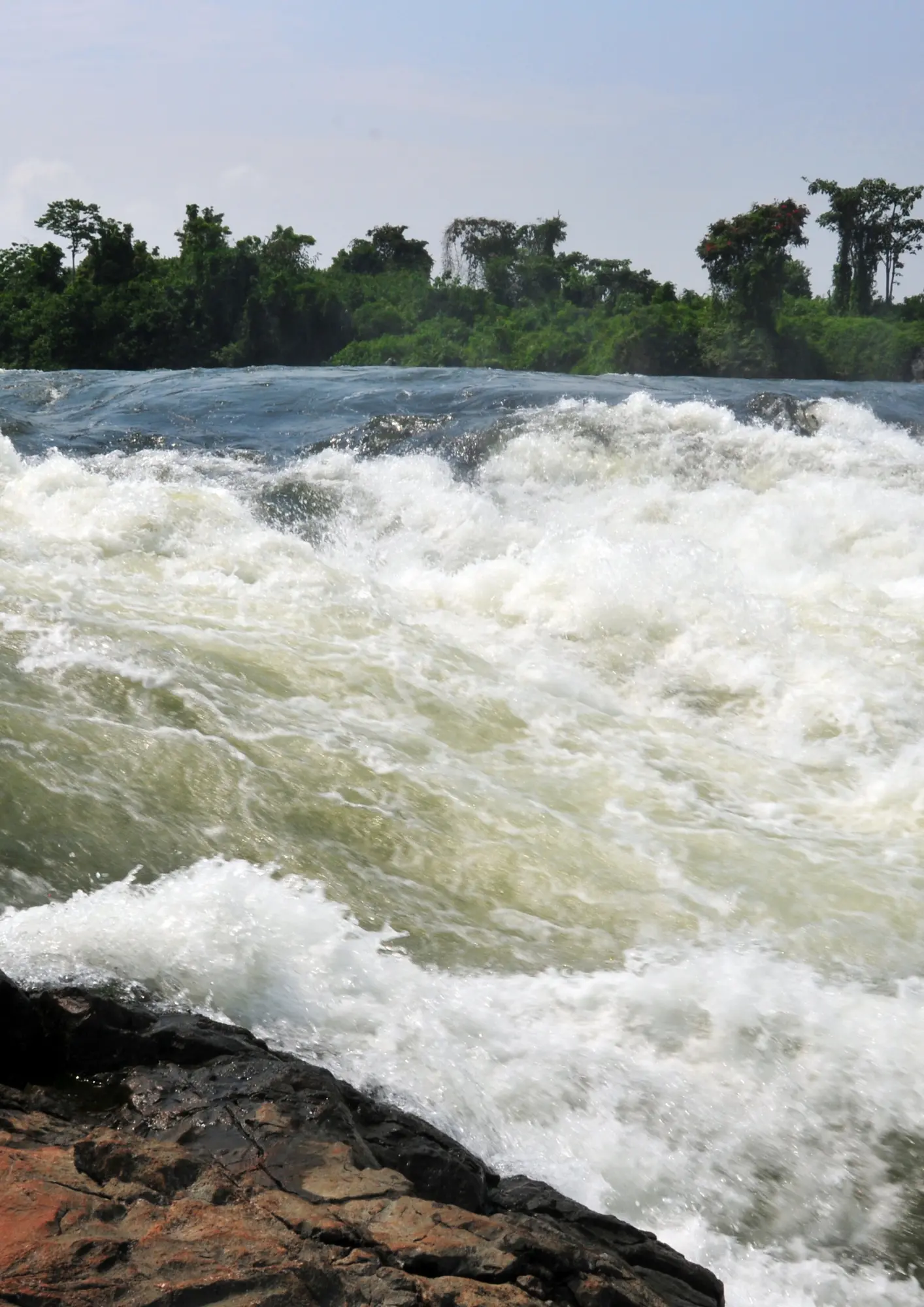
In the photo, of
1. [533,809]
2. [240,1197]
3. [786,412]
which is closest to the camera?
[240,1197]

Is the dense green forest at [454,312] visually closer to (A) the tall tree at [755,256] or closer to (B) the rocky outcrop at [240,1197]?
(A) the tall tree at [755,256]

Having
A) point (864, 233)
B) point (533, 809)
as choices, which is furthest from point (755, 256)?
point (533, 809)

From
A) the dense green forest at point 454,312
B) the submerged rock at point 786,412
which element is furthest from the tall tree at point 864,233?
the submerged rock at point 786,412

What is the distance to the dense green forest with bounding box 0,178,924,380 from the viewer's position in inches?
1293

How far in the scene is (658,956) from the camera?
3.18 metres

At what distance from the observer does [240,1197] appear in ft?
5.92

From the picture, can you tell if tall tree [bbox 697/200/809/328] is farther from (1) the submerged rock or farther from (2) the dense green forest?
(1) the submerged rock

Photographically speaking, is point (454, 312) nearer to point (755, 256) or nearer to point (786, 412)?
point (755, 256)

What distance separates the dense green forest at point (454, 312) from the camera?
32.8m

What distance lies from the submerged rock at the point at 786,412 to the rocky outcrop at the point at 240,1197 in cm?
898

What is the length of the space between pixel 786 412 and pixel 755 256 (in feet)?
81.3

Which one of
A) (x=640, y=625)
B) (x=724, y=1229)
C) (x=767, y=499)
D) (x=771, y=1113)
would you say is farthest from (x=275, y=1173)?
(x=767, y=499)

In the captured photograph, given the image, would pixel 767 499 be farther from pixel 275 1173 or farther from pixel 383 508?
pixel 275 1173

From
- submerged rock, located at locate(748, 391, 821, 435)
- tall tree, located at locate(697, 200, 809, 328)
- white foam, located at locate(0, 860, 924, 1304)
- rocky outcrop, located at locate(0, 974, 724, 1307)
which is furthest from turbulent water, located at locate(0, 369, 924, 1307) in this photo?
tall tree, located at locate(697, 200, 809, 328)
